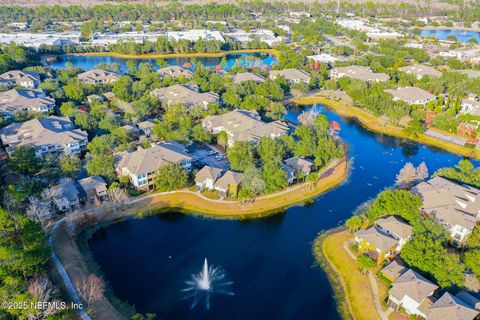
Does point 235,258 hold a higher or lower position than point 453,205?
lower

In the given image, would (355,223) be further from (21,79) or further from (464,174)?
(21,79)

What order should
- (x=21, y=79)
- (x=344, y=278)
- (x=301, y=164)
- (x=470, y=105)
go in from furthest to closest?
(x=21, y=79) < (x=470, y=105) < (x=301, y=164) < (x=344, y=278)

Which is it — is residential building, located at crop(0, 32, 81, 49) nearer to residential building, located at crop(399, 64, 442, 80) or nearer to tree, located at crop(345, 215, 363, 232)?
residential building, located at crop(399, 64, 442, 80)

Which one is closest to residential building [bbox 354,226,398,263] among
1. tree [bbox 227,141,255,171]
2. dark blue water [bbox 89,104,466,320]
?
dark blue water [bbox 89,104,466,320]

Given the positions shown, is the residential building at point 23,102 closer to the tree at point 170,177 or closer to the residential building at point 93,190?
the residential building at point 93,190

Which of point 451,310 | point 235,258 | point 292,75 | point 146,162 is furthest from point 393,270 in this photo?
point 292,75

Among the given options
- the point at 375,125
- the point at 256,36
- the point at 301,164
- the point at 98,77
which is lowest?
the point at 375,125
